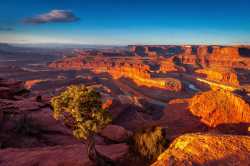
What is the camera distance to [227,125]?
2617 centimetres

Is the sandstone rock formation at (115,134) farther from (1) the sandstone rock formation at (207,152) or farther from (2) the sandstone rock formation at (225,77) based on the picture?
(2) the sandstone rock formation at (225,77)

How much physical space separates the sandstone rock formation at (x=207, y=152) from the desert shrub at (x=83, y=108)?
490 centimetres

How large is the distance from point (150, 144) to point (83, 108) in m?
4.71

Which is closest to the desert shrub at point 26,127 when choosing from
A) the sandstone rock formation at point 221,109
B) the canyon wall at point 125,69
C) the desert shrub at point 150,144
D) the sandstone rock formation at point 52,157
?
the sandstone rock formation at point 52,157

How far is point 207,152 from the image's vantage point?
8.96 m

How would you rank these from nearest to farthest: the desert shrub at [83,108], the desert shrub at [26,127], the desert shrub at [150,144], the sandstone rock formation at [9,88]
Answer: the desert shrub at [83,108] → the desert shrub at [150,144] → the desert shrub at [26,127] → the sandstone rock formation at [9,88]

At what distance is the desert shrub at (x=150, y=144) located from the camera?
45.9 feet

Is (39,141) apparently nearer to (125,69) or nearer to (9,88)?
(9,88)

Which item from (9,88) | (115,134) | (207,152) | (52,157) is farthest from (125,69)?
(207,152)

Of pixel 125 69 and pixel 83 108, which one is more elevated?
pixel 83 108

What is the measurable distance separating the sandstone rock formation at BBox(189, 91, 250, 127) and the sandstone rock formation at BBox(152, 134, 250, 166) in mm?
17416

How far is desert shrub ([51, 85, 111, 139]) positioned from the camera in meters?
13.0

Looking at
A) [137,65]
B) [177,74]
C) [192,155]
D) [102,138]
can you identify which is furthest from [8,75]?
[192,155]

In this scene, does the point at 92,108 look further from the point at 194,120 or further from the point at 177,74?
the point at 177,74
